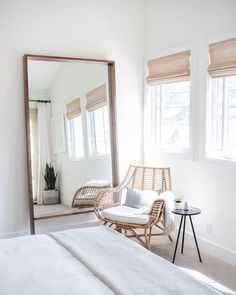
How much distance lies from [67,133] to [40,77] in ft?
2.22

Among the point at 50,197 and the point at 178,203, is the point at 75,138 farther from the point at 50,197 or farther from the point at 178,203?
the point at 178,203

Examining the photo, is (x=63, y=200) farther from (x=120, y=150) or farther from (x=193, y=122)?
(x=193, y=122)

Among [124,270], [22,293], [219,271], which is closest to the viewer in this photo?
[22,293]

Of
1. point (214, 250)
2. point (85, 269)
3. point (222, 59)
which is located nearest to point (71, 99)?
point (222, 59)

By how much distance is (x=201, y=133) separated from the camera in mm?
3660

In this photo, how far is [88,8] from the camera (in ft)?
13.5

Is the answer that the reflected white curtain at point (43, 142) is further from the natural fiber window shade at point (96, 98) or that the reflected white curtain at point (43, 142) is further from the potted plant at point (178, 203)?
the potted plant at point (178, 203)

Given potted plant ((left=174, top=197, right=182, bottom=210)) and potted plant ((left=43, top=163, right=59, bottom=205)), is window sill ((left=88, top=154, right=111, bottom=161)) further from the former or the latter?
potted plant ((left=174, top=197, right=182, bottom=210))

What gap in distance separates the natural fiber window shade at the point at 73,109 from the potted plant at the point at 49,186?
61 cm

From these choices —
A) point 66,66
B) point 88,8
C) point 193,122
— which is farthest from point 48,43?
point 193,122

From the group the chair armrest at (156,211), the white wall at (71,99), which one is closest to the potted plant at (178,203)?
the chair armrest at (156,211)

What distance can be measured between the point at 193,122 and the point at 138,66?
3.85 ft

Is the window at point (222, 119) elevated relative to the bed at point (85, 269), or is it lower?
elevated

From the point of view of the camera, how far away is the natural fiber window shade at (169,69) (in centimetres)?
382
